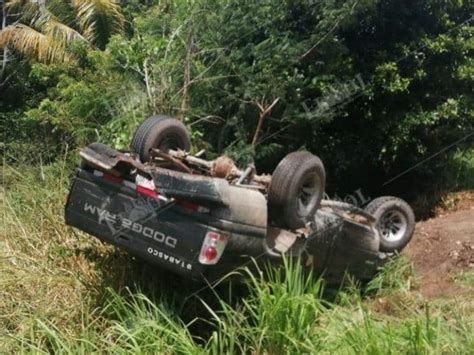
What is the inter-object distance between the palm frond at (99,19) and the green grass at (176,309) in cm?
813

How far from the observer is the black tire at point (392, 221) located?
5.73 m

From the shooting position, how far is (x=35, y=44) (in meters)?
13.0

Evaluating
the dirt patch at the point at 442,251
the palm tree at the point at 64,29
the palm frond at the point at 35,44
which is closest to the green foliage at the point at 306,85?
the dirt patch at the point at 442,251

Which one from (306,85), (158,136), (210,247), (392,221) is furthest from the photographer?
(306,85)

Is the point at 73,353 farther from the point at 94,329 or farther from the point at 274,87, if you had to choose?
the point at 274,87

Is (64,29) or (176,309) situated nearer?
(176,309)

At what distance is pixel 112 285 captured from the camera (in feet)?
15.2

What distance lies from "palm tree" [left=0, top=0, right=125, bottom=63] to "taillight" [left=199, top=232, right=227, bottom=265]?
943cm

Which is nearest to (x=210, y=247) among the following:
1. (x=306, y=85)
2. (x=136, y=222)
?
(x=136, y=222)

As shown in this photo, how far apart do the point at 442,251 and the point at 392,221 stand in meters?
0.92

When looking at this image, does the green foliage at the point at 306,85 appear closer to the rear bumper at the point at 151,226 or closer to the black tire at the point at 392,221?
the black tire at the point at 392,221

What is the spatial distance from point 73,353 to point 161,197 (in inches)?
45.7

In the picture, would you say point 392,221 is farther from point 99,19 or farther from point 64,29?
point 64,29

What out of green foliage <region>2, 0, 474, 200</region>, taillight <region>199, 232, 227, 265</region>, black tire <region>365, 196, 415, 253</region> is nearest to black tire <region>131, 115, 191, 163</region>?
taillight <region>199, 232, 227, 265</region>
